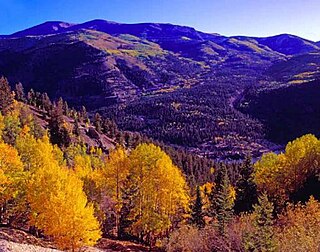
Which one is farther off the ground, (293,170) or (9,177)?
(9,177)

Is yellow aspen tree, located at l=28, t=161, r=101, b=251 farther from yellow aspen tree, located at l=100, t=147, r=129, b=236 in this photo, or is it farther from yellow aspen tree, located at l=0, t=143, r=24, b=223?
yellow aspen tree, located at l=100, t=147, r=129, b=236

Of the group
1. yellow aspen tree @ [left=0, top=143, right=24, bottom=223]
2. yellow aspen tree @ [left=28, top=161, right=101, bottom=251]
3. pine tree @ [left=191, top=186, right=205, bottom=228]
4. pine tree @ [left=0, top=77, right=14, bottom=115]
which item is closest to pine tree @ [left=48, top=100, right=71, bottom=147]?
pine tree @ [left=0, top=77, right=14, bottom=115]

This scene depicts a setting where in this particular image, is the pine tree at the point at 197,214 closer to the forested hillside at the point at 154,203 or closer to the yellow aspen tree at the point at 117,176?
the forested hillside at the point at 154,203

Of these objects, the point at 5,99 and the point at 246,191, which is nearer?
the point at 246,191

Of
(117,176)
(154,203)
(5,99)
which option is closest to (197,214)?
(154,203)

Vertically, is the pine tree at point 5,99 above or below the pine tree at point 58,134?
above

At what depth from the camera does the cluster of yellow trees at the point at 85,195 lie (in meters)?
39.2

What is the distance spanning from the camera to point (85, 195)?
158 feet

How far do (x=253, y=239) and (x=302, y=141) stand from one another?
1367 inches

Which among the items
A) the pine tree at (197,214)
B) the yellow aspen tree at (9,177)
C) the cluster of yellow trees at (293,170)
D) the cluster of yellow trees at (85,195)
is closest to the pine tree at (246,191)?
the cluster of yellow trees at (293,170)

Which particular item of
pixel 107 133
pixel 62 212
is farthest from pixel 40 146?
pixel 107 133

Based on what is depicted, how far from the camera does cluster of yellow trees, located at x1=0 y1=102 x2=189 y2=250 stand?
39.2 m

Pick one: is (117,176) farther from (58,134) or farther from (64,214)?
(58,134)

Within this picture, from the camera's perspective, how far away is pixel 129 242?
2058 inches
